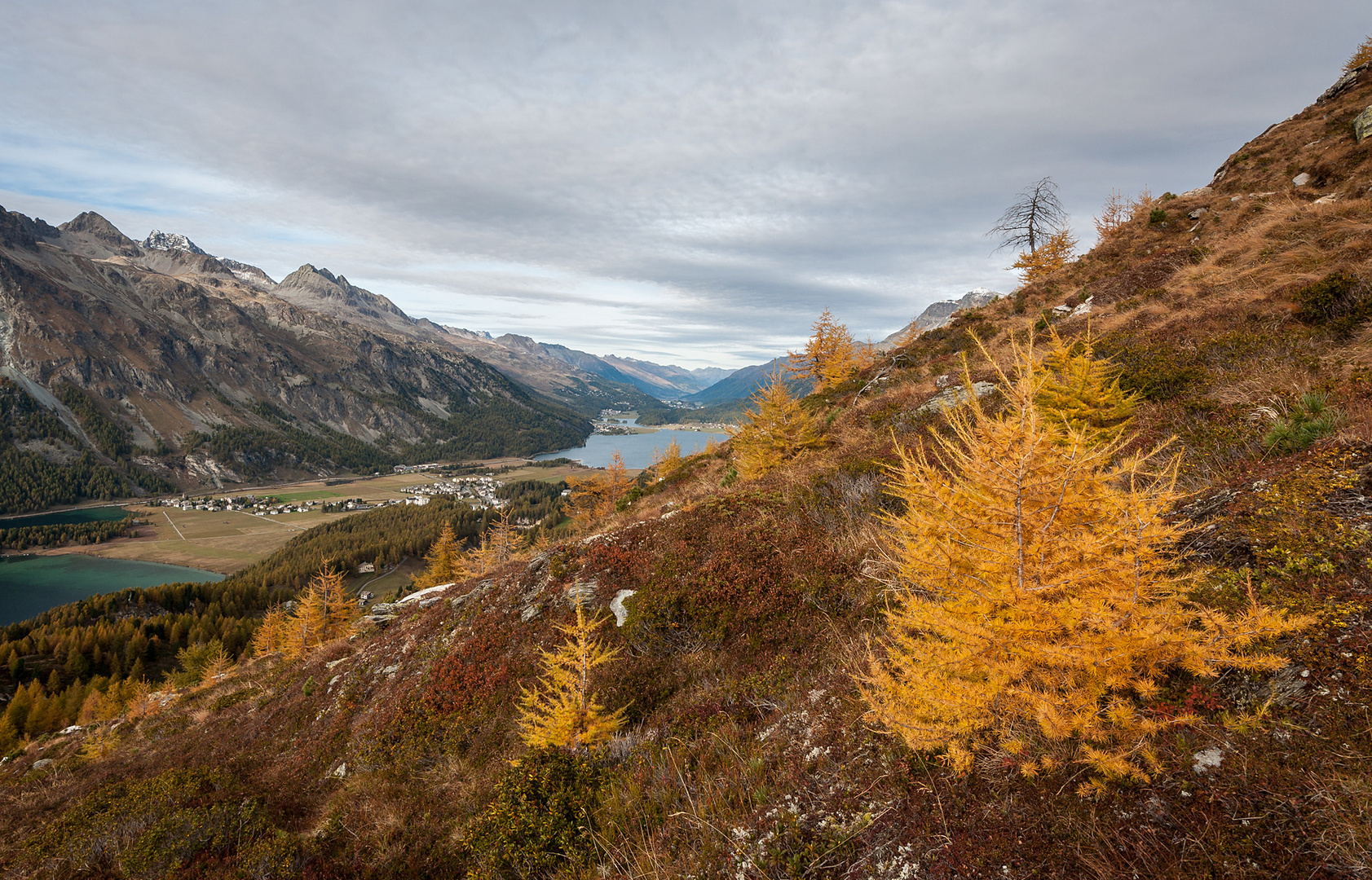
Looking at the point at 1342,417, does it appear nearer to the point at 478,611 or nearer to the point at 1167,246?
the point at 478,611

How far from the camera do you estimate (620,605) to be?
36.3 feet

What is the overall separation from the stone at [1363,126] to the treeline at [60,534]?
227718 mm

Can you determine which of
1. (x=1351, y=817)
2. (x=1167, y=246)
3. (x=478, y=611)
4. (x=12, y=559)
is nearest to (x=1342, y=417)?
(x=1351, y=817)

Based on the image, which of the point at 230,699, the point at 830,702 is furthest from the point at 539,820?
the point at 230,699

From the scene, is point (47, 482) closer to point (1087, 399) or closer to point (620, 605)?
point (620, 605)

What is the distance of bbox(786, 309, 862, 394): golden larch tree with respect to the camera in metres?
32.0

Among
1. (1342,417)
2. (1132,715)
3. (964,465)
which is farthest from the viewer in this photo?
(1342,417)

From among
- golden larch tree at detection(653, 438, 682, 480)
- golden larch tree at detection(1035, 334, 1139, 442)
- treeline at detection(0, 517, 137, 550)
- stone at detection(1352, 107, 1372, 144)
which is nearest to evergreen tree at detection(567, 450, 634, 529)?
golden larch tree at detection(653, 438, 682, 480)

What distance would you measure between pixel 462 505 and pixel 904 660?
154968 mm

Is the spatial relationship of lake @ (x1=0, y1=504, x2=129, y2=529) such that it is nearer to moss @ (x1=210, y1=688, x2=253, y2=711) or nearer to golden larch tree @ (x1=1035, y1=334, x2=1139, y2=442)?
moss @ (x1=210, y1=688, x2=253, y2=711)

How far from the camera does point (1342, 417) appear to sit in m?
6.01

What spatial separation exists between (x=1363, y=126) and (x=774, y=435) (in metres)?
23.6

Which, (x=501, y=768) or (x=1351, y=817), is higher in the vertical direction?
(x=1351, y=817)

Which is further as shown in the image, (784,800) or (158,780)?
(158,780)
